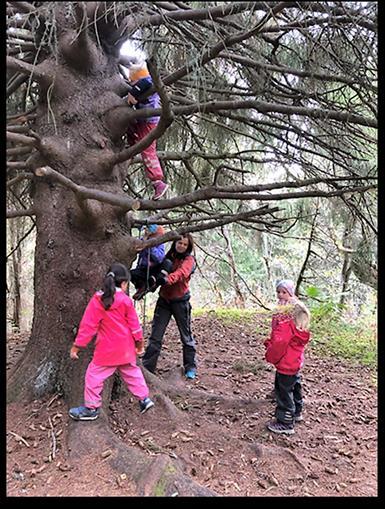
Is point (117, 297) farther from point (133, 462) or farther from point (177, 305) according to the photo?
point (177, 305)

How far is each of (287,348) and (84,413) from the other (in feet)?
5.16

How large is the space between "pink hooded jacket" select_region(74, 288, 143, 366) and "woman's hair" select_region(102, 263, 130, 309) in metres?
0.04

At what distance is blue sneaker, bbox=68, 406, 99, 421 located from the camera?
303 cm

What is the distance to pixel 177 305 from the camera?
4.42m

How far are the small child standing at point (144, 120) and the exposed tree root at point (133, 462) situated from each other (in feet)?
6.12

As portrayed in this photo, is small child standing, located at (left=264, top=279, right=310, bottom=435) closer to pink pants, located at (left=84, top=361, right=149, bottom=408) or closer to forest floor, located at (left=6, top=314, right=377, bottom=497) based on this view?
forest floor, located at (left=6, top=314, right=377, bottom=497)

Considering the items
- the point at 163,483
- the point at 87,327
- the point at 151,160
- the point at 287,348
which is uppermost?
the point at 151,160

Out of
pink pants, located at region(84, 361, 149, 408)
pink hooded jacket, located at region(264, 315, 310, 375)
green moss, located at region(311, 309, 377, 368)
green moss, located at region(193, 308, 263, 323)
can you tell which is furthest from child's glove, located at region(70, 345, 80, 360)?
green moss, located at region(193, 308, 263, 323)

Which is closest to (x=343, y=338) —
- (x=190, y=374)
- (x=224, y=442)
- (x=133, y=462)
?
(x=190, y=374)

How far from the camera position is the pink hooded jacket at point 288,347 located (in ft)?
11.7

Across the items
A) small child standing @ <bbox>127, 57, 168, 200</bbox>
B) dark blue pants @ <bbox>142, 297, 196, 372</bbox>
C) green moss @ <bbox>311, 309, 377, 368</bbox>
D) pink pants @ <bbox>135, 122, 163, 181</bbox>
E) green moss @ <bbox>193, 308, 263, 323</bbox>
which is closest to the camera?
small child standing @ <bbox>127, 57, 168, 200</bbox>
